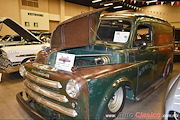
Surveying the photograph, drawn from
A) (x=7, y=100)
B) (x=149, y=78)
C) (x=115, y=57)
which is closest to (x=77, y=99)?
(x=115, y=57)

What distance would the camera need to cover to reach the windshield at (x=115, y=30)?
257 cm

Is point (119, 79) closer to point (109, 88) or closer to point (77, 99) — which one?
point (109, 88)

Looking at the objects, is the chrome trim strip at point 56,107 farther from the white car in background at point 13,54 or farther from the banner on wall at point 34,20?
the banner on wall at point 34,20

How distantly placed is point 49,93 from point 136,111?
1727 mm

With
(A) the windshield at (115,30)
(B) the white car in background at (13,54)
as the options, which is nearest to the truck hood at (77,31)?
(A) the windshield at (115,30)

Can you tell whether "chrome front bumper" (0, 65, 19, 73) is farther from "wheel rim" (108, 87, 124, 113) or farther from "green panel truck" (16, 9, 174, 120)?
"wheel rim" (108, 87, 124, 113)

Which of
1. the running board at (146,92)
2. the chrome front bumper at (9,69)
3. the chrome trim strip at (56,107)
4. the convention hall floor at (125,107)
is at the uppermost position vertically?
the chrome front bumper at (9,69)

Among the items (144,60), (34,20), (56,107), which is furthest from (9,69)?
(34,20)

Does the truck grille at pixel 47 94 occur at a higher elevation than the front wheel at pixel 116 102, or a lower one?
higher

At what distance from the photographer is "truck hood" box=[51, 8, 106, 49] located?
2061 mm

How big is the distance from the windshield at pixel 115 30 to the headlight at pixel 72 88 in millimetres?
1384

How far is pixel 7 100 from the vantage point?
10.1 feet

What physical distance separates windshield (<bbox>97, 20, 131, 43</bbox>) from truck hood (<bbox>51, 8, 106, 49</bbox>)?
2.09ft

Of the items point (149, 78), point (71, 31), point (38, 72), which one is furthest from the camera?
point (149, 78)
